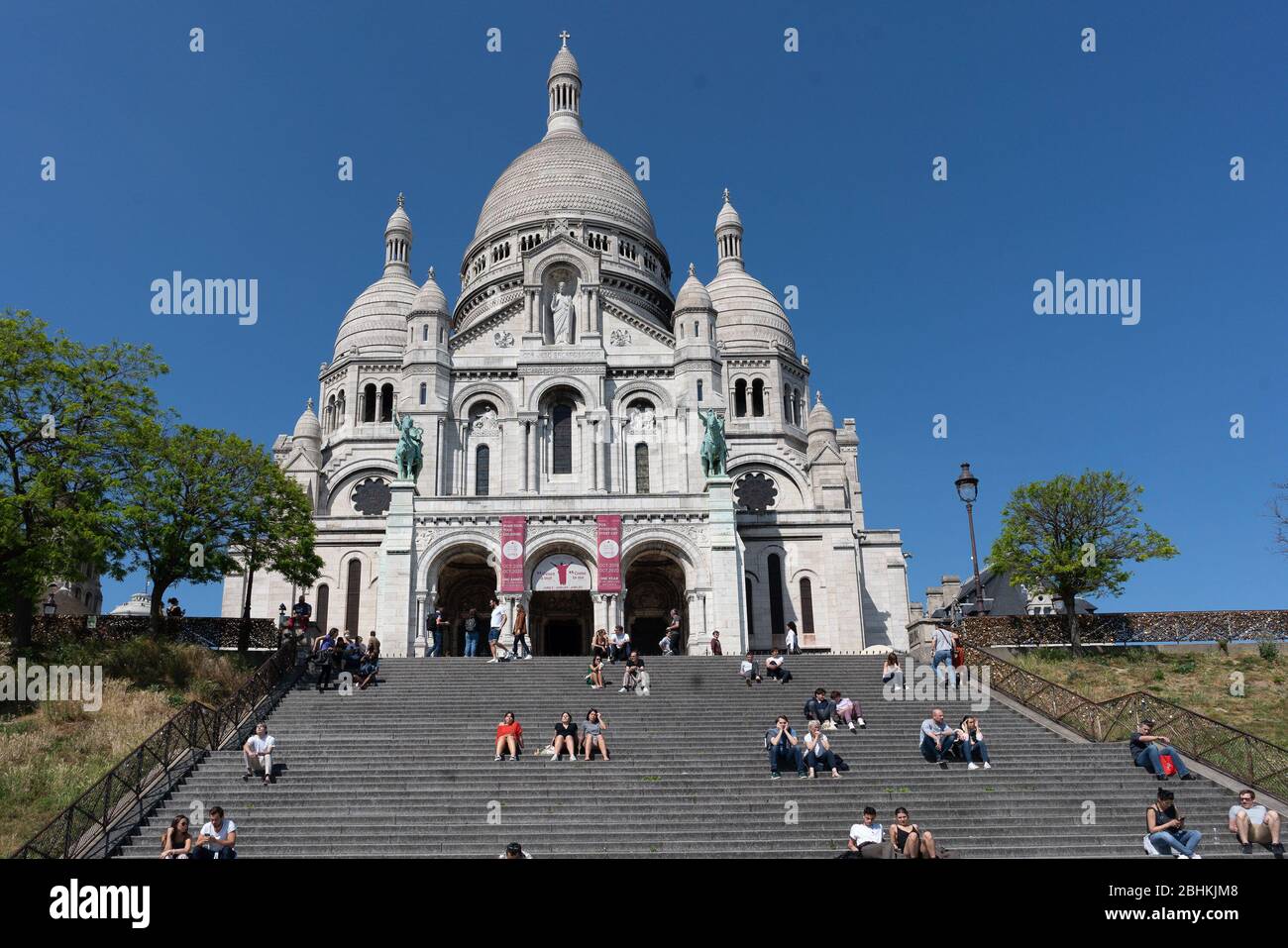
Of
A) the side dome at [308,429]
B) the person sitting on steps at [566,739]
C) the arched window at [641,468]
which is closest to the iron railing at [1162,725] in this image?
the person sitting on steps at [566,739]

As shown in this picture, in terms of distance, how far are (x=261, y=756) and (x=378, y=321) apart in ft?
130

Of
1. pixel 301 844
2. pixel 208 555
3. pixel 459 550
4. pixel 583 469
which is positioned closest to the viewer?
pixel 301 844

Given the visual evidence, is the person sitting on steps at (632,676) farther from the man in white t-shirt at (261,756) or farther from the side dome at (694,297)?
the side dome at (694,297)

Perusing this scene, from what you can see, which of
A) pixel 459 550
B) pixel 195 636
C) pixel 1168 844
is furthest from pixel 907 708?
pixel 195 636

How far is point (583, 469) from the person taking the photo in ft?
131

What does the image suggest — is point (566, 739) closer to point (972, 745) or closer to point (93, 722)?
point (972, 745)

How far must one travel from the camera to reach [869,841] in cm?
1309

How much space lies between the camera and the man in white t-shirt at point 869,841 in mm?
12875

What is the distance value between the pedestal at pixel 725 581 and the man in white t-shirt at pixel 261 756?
17.7m

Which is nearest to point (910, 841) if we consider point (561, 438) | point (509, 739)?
point (509, 739)

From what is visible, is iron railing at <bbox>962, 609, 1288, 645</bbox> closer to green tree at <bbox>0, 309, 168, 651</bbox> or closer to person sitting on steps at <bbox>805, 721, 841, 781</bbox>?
person sitting on steps at <bbox>805, 721, 841, 781</bbox>

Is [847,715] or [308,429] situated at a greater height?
[308,429]
